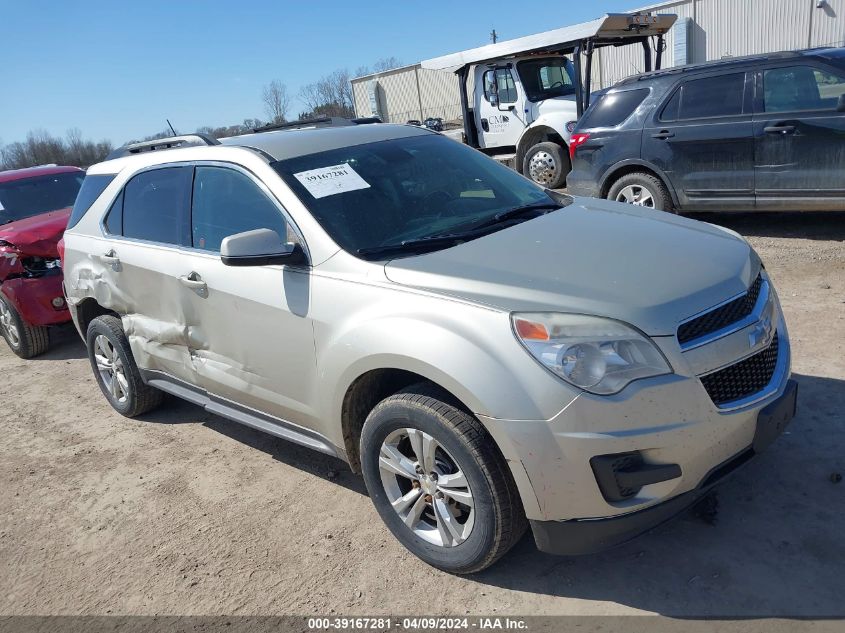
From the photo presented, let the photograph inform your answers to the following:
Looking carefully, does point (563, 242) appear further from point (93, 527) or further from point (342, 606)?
point (93, 527)

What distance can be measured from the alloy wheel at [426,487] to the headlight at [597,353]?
0.58 meters

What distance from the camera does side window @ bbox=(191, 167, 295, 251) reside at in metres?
3.45

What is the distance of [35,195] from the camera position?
8211 mm

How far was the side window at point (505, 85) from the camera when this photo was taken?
1263cm

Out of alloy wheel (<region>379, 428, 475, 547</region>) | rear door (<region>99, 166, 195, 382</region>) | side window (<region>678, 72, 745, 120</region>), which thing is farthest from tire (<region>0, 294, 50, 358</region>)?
side window (<region>678, 72, 745, 120</region>)

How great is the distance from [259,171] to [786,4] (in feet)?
110

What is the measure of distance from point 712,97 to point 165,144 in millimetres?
5393

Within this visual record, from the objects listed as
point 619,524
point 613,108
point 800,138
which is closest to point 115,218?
point 619,524

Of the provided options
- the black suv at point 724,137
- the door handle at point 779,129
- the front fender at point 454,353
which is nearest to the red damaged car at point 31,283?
the front fender at point 454,353

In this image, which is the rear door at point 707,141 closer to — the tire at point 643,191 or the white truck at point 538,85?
the tire at point 643,191

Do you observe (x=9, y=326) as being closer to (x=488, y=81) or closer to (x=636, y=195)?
(x=636, y=195)

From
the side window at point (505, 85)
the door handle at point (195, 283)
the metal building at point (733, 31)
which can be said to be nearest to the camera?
the door handle at point (195, 283)

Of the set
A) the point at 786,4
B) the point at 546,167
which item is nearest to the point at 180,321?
the point at 546,167

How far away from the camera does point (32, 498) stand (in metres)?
4.12
